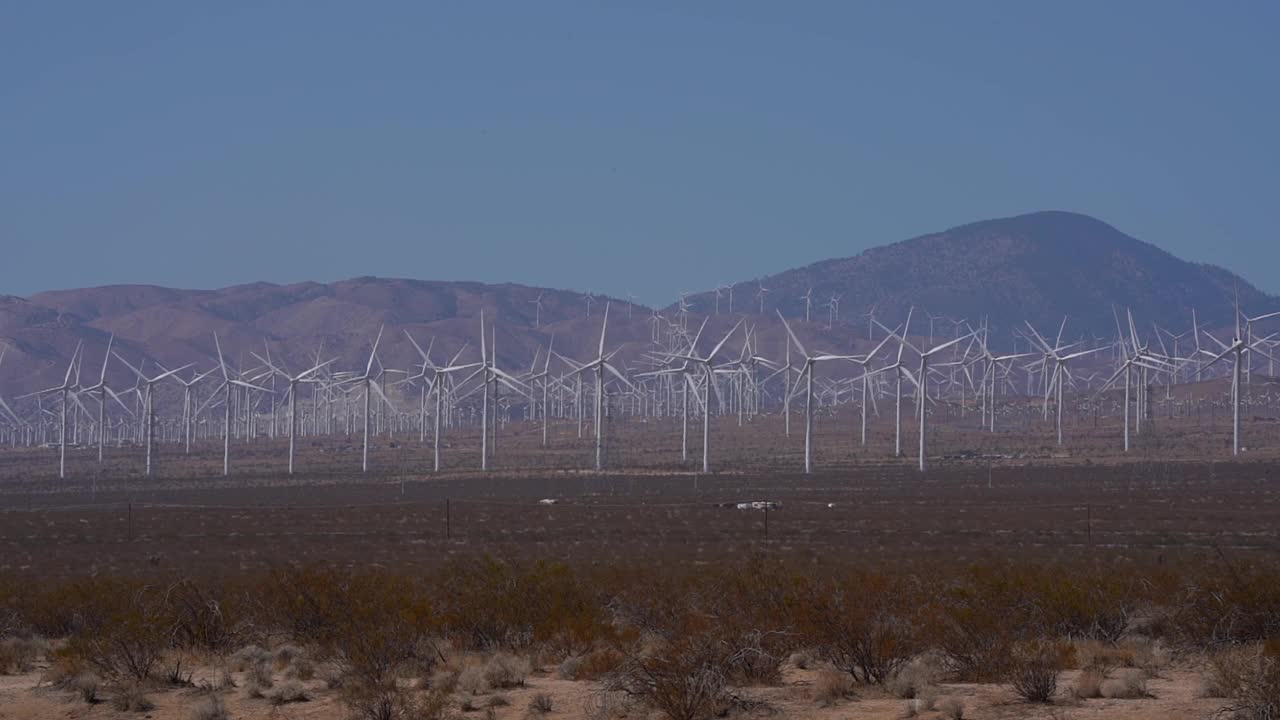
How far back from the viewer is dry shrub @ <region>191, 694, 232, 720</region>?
2147 centimetres

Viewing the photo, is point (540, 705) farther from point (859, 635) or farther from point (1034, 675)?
point (1034, 675)

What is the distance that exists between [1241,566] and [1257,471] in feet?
269

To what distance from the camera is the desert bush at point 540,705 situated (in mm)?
21562

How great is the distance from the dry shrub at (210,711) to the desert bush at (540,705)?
14.2ft

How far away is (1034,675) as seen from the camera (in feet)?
68.0

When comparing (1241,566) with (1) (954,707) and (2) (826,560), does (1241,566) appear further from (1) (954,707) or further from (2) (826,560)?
(2) (826,560)

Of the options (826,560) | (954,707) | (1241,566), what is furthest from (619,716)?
(826,560)

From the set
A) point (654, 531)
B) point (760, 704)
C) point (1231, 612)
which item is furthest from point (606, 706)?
point (654, 531)

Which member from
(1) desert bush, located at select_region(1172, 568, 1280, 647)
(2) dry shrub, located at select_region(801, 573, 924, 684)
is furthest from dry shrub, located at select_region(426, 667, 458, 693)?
(1) desert bush, located at select_region(1172, 568, 1280, 647)

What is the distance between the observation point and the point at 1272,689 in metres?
17.2

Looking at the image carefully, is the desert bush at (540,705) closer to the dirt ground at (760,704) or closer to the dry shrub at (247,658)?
the dirt ground at (760,704)

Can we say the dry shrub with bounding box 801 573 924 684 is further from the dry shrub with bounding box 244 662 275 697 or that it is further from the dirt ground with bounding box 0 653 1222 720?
the dry shrub with bounding box 244 662 275 697

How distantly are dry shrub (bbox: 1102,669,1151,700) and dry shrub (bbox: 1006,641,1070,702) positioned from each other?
2.44 ft

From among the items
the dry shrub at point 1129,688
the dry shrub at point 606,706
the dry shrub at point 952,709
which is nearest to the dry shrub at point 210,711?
the dry shrub at point 606,706
